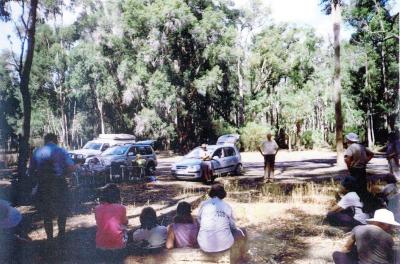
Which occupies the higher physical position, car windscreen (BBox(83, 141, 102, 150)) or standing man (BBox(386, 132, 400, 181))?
car windscreen (BBox(83, 141, 102, 150))

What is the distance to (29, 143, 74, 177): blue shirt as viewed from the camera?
14.6 feet

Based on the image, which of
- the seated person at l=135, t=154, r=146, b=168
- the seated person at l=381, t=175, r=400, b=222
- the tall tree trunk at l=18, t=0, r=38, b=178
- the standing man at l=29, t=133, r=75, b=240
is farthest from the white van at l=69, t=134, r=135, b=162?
the seated person at l=381, t=175, r=400, b=222

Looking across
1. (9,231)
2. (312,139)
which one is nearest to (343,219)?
(312,139)

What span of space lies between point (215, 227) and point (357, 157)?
289 cm

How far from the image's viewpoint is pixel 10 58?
4.50 m

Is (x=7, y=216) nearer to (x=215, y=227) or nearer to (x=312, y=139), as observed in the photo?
(x=215, y=227)

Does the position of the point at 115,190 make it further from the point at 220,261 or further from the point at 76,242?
the point at 220,261

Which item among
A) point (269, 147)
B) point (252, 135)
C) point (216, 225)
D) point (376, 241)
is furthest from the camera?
point (269, 147)

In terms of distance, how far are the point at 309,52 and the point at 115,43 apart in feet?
11.7

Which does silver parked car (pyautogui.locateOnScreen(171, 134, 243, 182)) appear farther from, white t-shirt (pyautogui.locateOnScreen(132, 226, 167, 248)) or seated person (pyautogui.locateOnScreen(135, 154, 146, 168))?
white t-shirt (pyautogui.locateOnScreen(132, 226, 167, 248))

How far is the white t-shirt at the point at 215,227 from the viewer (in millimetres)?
4176

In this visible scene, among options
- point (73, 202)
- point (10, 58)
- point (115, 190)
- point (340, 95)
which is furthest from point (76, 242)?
point (340, 95)

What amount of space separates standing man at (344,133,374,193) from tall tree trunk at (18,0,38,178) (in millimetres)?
4651

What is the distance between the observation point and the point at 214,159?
599 cm
